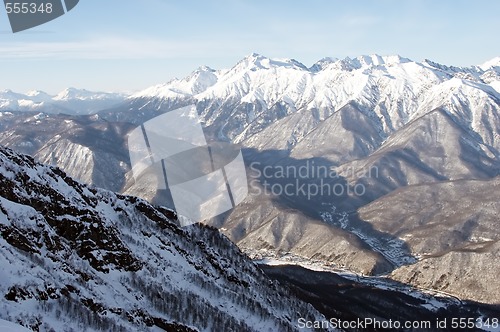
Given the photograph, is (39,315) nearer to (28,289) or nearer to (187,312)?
(28,289)

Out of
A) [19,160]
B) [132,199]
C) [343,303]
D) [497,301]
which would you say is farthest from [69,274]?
[497,301]

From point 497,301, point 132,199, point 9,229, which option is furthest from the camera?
point 497,301

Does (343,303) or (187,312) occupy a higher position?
(187,312)

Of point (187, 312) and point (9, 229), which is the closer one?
point (9, 229)

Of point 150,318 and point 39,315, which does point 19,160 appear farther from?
point 39,315

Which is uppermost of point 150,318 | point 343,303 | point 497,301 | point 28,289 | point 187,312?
point 28,289

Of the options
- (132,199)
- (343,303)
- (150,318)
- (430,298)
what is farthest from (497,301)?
(150,318)

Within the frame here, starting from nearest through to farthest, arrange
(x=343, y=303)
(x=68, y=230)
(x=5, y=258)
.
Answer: (x=5, y=258) → (x=68, y=230) → (x=343, y=303)
